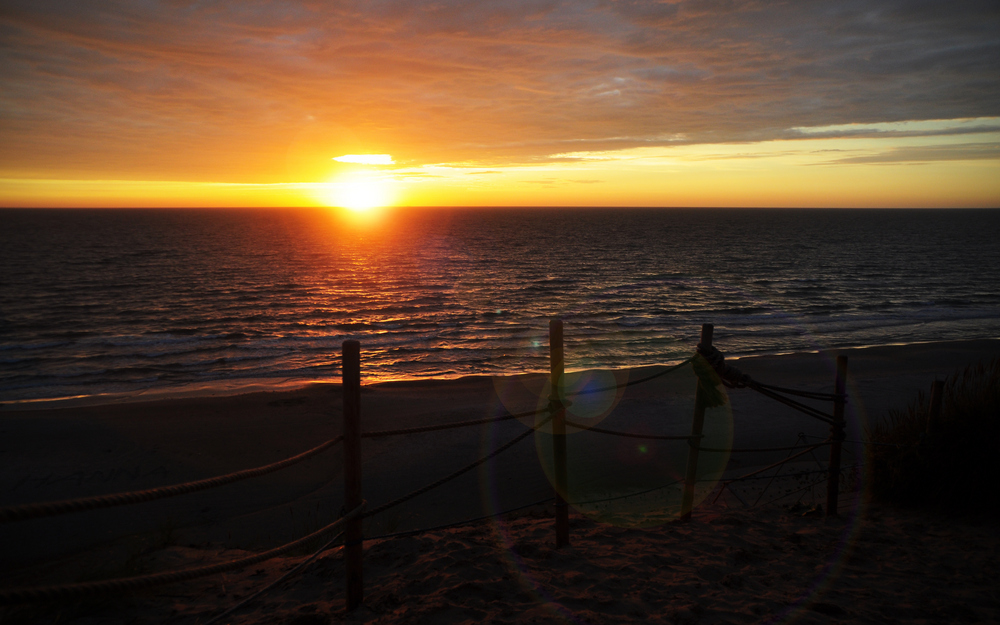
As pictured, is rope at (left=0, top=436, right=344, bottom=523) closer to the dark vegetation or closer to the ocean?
the dark vegetation

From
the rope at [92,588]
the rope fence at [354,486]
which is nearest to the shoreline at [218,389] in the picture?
the rope fence at [354,486]

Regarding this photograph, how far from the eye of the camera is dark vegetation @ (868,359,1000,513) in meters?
5.35

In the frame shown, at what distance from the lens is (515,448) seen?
947 cm

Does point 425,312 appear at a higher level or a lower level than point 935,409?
lower

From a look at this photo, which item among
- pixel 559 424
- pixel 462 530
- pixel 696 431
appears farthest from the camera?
pixel 462 530

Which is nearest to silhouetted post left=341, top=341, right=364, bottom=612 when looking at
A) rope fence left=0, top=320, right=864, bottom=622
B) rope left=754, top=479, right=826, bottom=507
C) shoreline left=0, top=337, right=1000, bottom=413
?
rope fence left=0, top=320, right=864, bottom=622

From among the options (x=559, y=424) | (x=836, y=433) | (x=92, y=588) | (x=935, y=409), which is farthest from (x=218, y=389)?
(x=935, y=409)

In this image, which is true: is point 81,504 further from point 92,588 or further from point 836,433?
point 836,433

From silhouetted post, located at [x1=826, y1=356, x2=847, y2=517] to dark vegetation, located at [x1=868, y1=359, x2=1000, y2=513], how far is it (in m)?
0.50

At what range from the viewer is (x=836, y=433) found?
219 inches

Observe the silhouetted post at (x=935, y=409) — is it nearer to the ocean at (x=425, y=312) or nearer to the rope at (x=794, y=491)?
the rope at (x=794, y=491)

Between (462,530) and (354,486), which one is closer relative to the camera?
(354,486)

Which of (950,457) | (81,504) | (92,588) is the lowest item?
(950,457)

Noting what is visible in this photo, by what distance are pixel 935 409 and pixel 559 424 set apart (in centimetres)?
411
